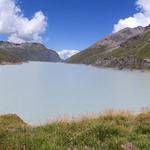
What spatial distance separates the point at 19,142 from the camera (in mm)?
4391

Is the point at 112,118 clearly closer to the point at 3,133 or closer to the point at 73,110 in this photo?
the point at 3,133

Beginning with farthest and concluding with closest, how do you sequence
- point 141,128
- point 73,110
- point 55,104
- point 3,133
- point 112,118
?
point 55,104 < point 73,110 < point 112,118 < point 141,128 < point 3,133

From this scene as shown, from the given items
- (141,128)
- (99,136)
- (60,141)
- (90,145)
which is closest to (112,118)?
(141,128)

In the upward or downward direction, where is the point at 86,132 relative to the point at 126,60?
downward

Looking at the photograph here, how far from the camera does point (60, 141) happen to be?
4.63m

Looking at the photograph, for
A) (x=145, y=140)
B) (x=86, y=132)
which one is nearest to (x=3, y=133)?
(x=86, y=132)

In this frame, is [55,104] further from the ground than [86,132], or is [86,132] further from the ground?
[86,132]

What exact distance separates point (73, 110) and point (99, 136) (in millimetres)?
14280

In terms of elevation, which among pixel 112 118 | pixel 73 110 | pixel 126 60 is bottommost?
pixel 73 110

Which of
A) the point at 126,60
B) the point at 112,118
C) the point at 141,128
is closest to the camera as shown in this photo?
the point at 141,128

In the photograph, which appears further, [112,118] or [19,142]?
[112,118]

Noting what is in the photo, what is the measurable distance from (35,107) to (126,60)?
12783 cm

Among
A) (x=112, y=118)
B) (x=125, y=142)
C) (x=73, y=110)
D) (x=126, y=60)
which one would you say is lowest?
(x=73, y=110)

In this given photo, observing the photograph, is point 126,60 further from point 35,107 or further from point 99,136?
point 99,136
